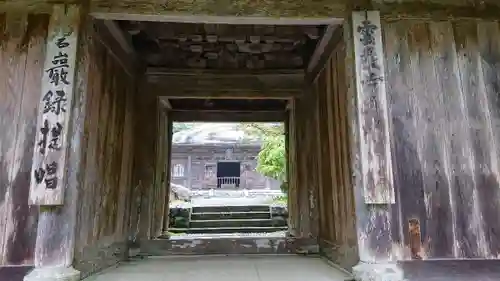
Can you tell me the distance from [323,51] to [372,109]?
4.61 feet

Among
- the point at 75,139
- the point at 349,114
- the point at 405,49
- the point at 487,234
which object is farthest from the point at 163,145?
the point at 487,234

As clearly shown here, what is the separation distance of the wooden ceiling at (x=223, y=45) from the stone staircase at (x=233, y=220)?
16.1 feet

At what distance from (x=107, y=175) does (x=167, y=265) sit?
1.11 metres

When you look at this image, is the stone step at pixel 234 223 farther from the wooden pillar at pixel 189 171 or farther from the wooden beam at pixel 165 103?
the wooden pillar at pixel 189 171

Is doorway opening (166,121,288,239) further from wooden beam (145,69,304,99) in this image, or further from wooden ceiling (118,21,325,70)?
wooden ceiling (118,21,325,70)

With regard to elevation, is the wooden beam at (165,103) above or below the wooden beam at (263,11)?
below

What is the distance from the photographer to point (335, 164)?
11.9ft

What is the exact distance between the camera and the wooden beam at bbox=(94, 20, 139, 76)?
3.31 m

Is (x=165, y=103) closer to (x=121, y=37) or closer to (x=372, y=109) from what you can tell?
(x=121, y=37)

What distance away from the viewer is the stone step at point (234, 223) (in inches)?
360

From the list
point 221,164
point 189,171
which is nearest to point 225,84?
point 189,171

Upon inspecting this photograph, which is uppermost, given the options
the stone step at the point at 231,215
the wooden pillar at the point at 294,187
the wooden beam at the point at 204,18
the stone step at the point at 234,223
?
the wooden beam at the point at 204,18

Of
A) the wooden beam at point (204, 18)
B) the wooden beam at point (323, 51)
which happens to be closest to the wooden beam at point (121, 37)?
the wooden beam at point (204, 18)

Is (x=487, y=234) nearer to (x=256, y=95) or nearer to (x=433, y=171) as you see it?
(x=433, y=171)
